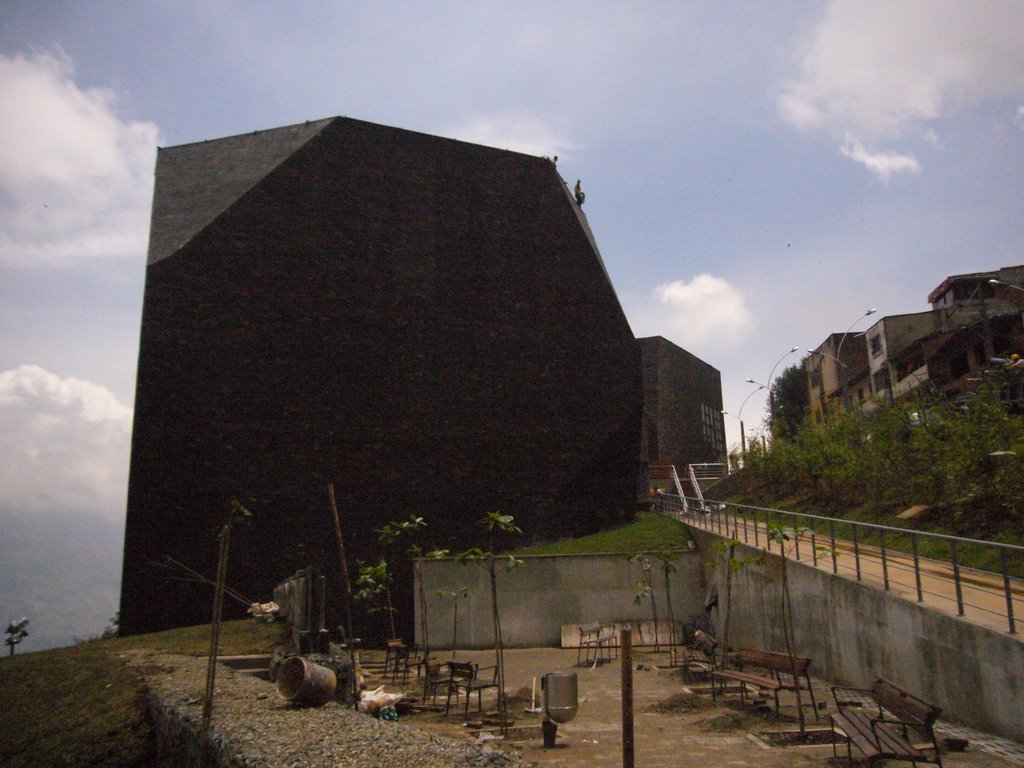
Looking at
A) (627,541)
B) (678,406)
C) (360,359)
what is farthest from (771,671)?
(678,406)

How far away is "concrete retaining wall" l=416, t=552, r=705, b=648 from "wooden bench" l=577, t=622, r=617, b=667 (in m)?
0.56

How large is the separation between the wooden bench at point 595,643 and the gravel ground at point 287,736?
7.94 m

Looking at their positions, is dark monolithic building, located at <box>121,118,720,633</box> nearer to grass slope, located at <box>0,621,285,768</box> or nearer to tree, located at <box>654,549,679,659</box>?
tree, located at <box>654,549,679,659</box>

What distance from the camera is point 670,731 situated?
8.99 metres

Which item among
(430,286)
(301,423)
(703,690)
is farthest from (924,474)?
(301,423)

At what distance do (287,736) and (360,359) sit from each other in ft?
51.8

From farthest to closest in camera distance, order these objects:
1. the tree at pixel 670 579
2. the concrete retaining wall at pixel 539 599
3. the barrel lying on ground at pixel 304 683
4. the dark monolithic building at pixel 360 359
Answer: the dark monolithic building at pixel 360 359
the concrete retaining wall at pixel 539 599
the tree at pixel 670 579
the barrel lying on ground at pixel 304 683

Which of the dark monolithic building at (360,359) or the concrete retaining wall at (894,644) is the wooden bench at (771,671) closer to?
the concrete retaining wall at (894,644)

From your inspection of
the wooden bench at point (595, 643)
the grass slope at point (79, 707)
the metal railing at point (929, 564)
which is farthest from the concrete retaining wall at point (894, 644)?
the grass slope at point (79, 707)

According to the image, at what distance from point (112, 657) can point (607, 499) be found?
14.1 m

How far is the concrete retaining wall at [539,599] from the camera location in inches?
711

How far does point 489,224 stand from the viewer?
2375cm

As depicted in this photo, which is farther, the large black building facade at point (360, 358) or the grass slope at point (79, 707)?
the large black building facade at point (360, 358)

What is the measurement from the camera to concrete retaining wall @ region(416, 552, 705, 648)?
18062mm
